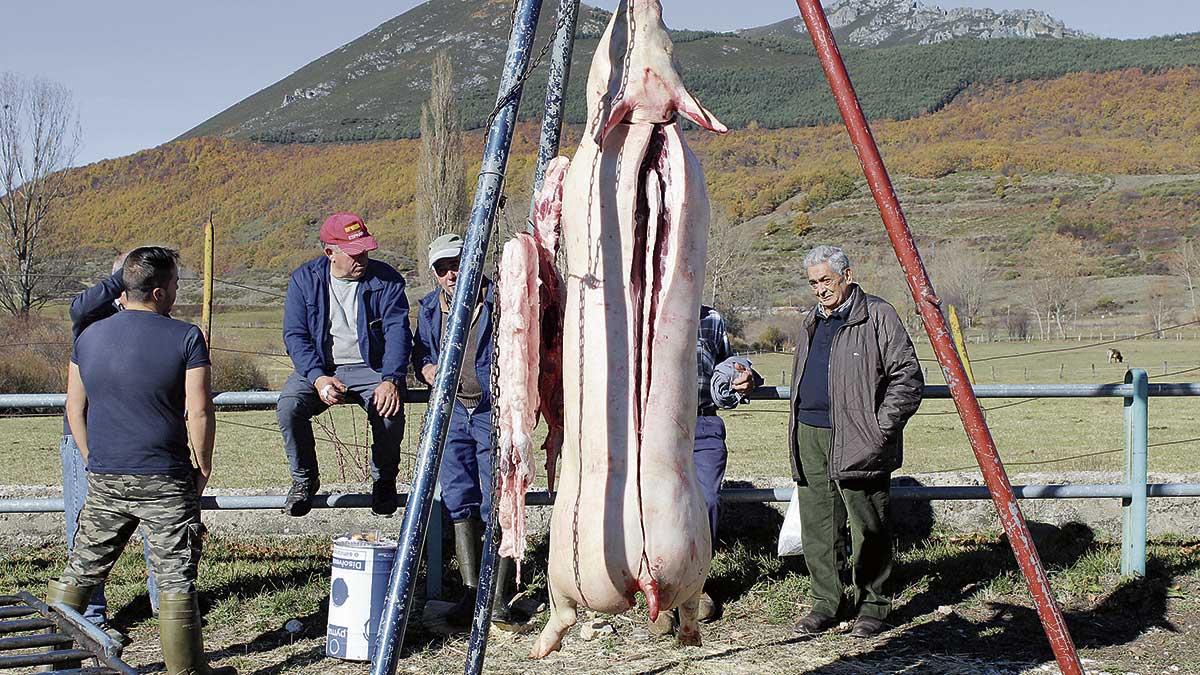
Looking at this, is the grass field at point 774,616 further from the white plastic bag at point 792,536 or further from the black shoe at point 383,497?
the black shoe at point 383,497

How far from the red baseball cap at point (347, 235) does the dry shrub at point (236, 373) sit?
18047 millimetres

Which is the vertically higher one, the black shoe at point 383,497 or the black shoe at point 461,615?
the black shoe at point 383,497

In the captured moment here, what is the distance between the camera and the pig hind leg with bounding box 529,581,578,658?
2629mm

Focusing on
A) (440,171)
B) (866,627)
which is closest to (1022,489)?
(866,627)

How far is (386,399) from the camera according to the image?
18.5 ft

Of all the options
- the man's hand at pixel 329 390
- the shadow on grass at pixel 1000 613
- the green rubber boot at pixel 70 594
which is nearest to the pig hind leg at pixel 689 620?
the shadow on grass at pixel 1000 613

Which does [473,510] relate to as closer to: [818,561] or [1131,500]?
[818,561]

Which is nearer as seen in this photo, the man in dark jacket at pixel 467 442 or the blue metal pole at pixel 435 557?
the man in dark jacket at pixel 467 442

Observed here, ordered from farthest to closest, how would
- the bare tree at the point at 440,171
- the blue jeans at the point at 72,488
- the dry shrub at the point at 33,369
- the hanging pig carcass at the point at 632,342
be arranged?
A: the bare tree at the point at 440,171, the dry shrub at the point at 33,369, the blue jeans at the point at 72,488, the hanging pig carcass at the point at 632,342

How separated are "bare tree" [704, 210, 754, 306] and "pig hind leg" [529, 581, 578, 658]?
167 ft

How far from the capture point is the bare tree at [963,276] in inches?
2275

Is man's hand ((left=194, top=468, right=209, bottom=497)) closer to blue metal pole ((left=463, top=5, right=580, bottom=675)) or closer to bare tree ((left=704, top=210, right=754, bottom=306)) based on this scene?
blue metal pole ((left=463, top=5, right=580, bottom=675))

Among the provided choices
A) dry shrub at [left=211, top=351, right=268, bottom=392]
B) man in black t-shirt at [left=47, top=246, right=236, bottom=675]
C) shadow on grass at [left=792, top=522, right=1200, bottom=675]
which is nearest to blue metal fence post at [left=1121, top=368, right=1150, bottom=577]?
shadow on grass at [left=792, top=522, right=1200, bottom=675]

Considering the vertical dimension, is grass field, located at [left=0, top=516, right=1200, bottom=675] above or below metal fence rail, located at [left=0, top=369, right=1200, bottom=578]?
below
